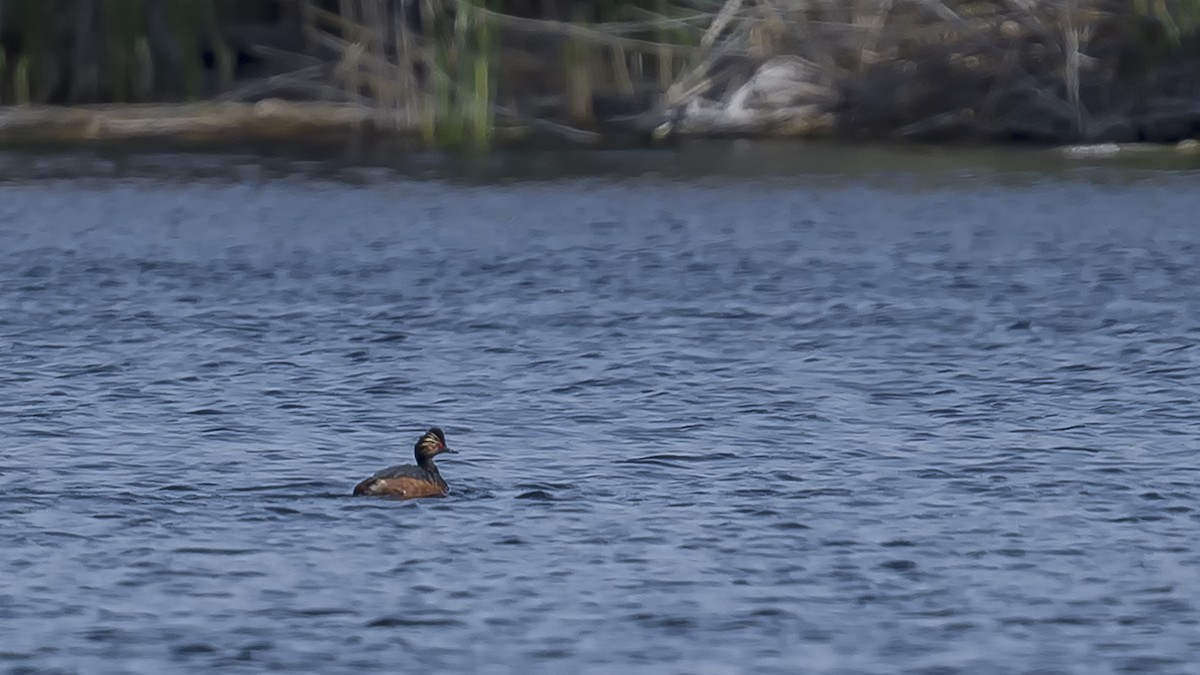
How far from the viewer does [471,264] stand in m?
28.5

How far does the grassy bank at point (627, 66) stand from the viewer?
A: 39062 millimetres

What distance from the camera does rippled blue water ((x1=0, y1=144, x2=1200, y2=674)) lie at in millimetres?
11773

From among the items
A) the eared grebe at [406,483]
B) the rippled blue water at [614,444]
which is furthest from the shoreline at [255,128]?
the eared grebe at [406,483]

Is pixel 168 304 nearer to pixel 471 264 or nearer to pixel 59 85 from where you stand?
pixel 471 264

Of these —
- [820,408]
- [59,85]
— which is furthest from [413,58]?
[820,408]

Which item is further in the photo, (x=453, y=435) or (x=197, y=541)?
(x=453, y=435)

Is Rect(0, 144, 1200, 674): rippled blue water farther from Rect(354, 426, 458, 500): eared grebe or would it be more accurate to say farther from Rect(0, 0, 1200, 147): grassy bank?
Rect(0, 0, 1200, 147): grassy bank

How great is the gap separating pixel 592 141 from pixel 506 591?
2987cm

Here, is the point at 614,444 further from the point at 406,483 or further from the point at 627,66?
the point at 627,66

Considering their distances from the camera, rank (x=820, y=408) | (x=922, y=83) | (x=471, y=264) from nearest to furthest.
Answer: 1. (x=820, y=408)
2. (x=471, y=264)
3. (x=922, y=83)

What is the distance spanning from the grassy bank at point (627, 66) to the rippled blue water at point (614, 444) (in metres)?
7.20

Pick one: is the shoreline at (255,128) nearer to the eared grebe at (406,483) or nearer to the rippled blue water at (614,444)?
the rippled blue water at (614,444)

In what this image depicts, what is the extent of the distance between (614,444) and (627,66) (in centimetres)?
2818

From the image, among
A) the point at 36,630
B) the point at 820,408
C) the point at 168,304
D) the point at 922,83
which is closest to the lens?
the point at 36,630
